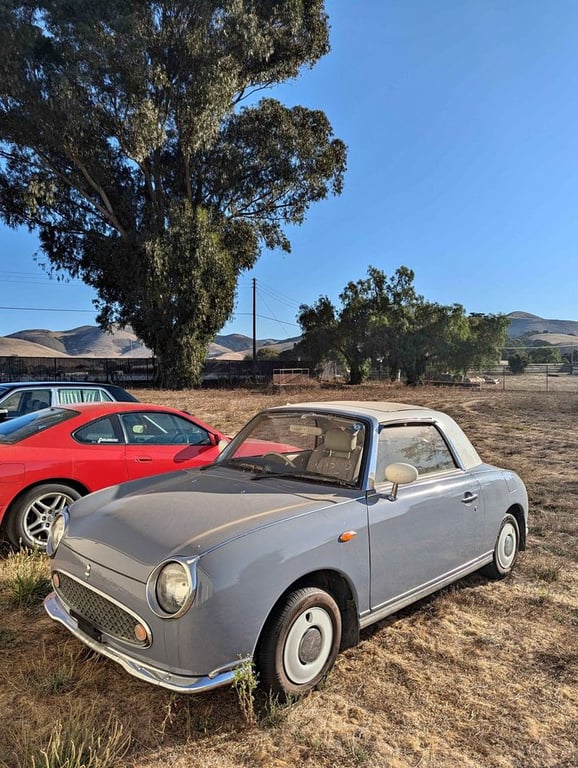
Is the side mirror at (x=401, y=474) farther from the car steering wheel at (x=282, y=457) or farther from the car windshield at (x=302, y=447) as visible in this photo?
the car steering wheel at (x=282, y=457)

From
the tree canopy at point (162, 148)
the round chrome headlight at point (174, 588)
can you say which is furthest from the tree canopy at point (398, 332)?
the round chrome headlight at point (174, 588)

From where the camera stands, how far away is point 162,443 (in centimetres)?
578

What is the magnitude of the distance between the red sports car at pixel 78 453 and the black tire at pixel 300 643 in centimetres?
310

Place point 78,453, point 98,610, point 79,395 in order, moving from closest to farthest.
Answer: point 98,610 → point 78,453 → point 79,395

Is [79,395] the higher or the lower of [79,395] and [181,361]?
the lower

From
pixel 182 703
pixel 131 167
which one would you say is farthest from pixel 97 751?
pixel 131 167

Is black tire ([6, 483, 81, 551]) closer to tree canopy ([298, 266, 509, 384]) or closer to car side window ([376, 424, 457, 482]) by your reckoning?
car side window ([376, 424, 457, 482])

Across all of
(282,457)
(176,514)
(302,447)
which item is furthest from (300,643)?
(302,447)

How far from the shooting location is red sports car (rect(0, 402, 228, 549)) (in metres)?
4.73

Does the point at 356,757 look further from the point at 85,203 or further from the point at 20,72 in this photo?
the point at 85,203

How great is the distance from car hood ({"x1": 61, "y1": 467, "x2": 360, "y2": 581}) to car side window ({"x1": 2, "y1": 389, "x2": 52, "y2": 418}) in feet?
16.0

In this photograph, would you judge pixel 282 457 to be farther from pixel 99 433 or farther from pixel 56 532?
pixel 99 433

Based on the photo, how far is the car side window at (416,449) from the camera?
11.7ft

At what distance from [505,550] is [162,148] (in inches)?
1189
